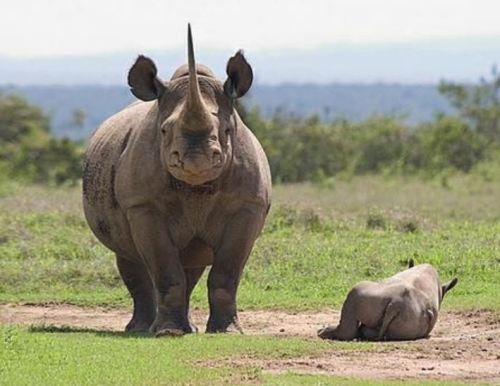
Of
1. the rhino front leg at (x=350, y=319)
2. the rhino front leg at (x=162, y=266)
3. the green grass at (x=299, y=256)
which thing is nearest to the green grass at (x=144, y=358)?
the rhino front leg at (x=162, y=266)

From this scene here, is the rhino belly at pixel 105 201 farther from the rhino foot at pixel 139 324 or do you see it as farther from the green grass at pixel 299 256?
the green grass at pixel 299 256

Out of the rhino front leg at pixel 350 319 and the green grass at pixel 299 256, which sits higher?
the rhino front leg at pixel 350 319

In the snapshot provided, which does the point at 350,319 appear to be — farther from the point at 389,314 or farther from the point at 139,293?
the point at 139,293

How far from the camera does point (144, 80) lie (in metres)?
13.0

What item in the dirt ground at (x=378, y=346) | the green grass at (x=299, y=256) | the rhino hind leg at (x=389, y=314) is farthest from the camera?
the green grass at (x=299, y=256)

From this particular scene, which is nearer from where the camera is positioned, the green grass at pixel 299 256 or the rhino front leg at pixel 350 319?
the rhino front leg at pixel 350 319

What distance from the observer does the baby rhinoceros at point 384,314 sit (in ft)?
40.2

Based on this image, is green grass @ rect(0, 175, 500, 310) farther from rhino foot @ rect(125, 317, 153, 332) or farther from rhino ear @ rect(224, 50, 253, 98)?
rhino ear @ rect(224, 50, 253, 98)

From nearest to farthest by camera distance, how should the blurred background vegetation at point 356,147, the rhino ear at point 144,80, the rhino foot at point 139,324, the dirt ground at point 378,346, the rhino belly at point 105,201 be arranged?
the dirt ground at point 378,346
the rhino ear at point 144,80
the rhino belly at point 105,201
the rhino foot at point 139,324
the blurred background vegetation at point 356,147

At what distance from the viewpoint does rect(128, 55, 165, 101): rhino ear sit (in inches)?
509

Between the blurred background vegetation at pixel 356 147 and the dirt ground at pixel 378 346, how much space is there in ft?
68.4

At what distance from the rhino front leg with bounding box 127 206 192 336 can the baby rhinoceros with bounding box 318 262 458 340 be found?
1163mm

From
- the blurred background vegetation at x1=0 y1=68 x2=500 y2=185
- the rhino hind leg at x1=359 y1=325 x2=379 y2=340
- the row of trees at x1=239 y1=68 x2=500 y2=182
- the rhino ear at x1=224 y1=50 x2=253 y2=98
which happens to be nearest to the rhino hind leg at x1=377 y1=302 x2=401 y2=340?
the rhino hind leg at x1=359 y1=325 x2=379 y2=340

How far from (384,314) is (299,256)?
475 centimetres
